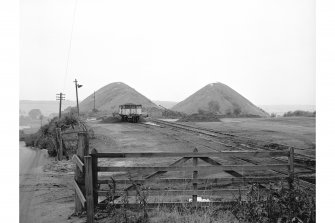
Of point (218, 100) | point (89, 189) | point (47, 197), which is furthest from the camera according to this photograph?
point (218, 100)

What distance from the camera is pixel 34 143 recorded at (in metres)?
31.4

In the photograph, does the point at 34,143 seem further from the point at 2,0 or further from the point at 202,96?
the point at 202,96

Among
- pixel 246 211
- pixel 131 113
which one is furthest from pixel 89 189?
pixel 131 113

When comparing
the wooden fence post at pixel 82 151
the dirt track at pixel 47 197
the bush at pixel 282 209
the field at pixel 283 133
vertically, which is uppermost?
the wooden fence post at pixel 82 151

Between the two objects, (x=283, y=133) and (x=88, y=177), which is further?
(x=283, y=133)

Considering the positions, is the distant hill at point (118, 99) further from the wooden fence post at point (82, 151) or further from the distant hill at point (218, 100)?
the wooden fence post at point (82, 151)

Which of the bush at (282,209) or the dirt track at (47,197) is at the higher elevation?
the bush at (282,209)

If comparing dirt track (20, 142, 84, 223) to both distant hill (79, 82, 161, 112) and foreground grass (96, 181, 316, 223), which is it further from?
distant hill (79, 82, 161, 112)

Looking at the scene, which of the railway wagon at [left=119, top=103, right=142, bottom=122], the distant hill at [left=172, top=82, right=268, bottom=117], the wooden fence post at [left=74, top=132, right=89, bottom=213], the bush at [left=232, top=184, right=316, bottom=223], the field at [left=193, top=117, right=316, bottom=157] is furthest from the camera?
the distant hill at [left=172, top=82, right=268, bottom=117]

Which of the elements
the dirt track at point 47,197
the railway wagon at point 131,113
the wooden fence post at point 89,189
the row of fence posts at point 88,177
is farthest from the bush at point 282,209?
the railway wagon at point 131,113

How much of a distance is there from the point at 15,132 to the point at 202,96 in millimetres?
119235

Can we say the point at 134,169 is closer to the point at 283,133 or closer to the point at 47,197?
the point at 47,197

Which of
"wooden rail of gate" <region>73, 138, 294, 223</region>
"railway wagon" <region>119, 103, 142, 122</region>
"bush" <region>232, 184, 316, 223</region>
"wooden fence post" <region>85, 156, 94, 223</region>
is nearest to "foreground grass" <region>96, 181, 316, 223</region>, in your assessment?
"bush" <region>232, 184, 316, 223</region>

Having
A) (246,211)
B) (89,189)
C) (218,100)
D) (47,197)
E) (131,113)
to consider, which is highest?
(218,100)
